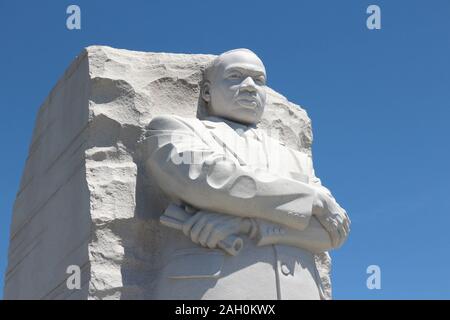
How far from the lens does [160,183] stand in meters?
6.42

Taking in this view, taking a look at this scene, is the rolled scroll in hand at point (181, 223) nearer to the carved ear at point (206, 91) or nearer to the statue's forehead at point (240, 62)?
the carved ear at point (206, 91)

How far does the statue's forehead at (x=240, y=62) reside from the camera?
22.7ft

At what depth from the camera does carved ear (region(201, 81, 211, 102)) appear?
7105 millimetres

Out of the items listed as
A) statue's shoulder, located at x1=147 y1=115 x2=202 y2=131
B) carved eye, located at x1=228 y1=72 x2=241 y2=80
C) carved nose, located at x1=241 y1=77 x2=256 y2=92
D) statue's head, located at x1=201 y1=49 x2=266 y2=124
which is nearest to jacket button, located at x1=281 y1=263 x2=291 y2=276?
statue's shoulder, located at x1=147 y1=115 x2=202 y2=131

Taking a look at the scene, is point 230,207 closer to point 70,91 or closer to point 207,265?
point 207,265

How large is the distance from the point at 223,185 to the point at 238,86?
1.04 m

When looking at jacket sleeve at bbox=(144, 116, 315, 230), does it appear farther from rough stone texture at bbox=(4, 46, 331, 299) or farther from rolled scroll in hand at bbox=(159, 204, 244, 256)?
rough stone texture at bbox=(4, 46, 331, 299)

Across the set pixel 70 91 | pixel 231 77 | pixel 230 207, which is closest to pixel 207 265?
pixel 230 207

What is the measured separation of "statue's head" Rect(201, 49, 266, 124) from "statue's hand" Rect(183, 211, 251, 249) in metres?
1.04

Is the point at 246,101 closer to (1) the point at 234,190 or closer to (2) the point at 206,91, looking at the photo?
(2) the point at 206,91

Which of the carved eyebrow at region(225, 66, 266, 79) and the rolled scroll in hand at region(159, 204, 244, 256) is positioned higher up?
the carved eyebrow at region(225, 66, 266, 79)

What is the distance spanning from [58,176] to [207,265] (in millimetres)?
1669

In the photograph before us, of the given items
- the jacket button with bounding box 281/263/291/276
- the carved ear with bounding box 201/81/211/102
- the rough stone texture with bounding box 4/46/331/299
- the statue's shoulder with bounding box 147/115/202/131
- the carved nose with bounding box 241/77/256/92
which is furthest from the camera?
the carved ear with bounding box 201/81/211/102

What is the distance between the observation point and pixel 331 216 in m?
6.47
